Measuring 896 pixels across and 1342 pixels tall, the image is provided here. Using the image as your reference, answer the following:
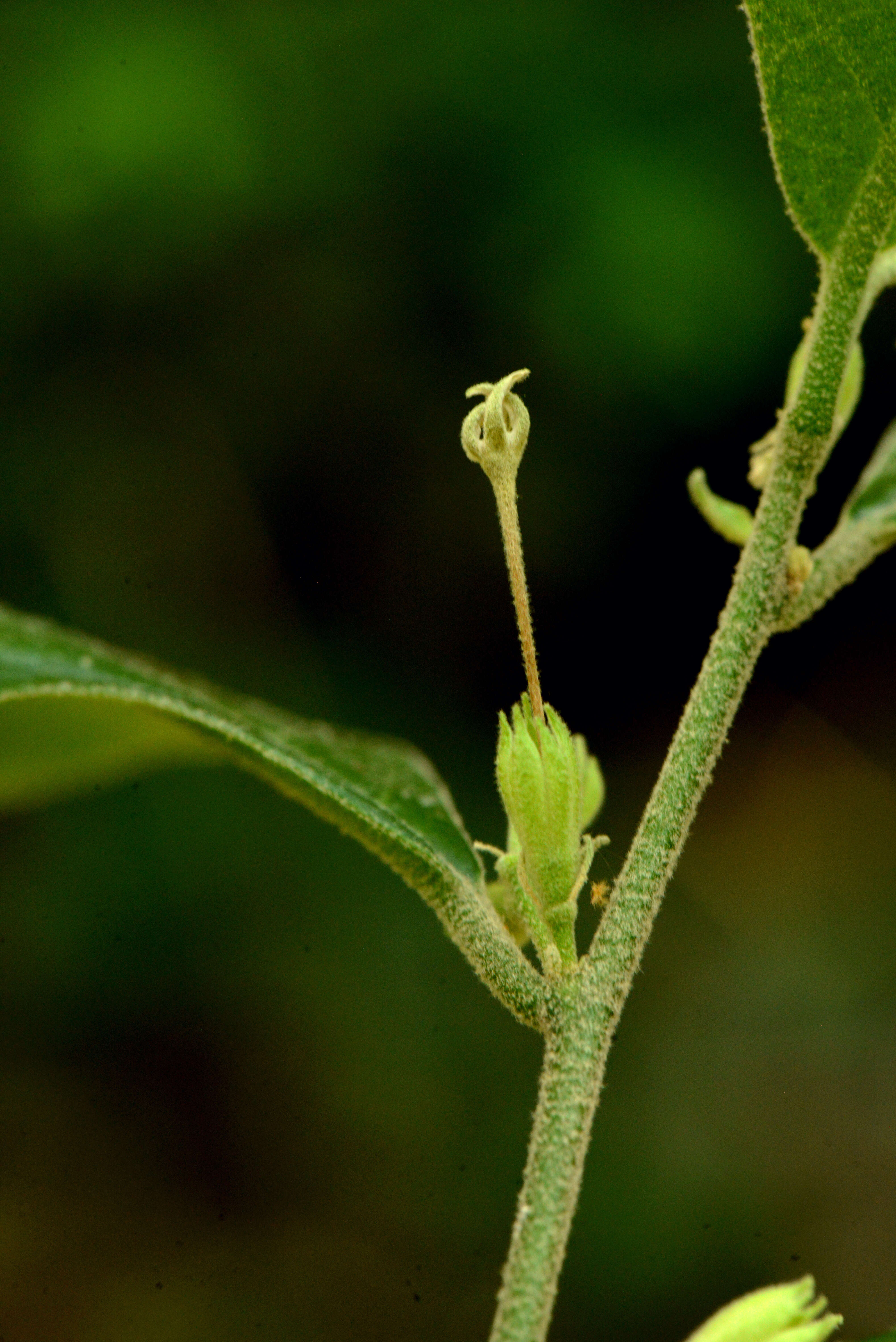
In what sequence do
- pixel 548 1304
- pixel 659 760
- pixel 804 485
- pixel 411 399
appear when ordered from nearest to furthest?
pixel 548 1304 < pixel 804 485 < pixel 411 399 < pixel 659 760

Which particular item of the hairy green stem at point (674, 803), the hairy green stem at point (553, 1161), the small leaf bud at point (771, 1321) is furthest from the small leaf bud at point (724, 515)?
the small leaf bud at point (771, 1321)

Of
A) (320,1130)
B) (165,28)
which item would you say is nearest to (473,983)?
(320,1130)

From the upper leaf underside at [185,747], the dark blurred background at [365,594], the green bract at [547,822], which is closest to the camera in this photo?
the green bract at [547,822]

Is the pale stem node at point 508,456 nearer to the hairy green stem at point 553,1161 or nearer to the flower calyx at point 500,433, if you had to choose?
the flower calyx at point 500,433

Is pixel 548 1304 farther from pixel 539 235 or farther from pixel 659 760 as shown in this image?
pixel 659 760

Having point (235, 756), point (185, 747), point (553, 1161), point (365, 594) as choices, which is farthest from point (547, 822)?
point (365, 594)

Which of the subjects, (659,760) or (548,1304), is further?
(659,760)

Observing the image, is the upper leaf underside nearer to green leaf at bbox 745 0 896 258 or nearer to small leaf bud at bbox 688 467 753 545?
small leaf bud at bbox 688 467 753 545
